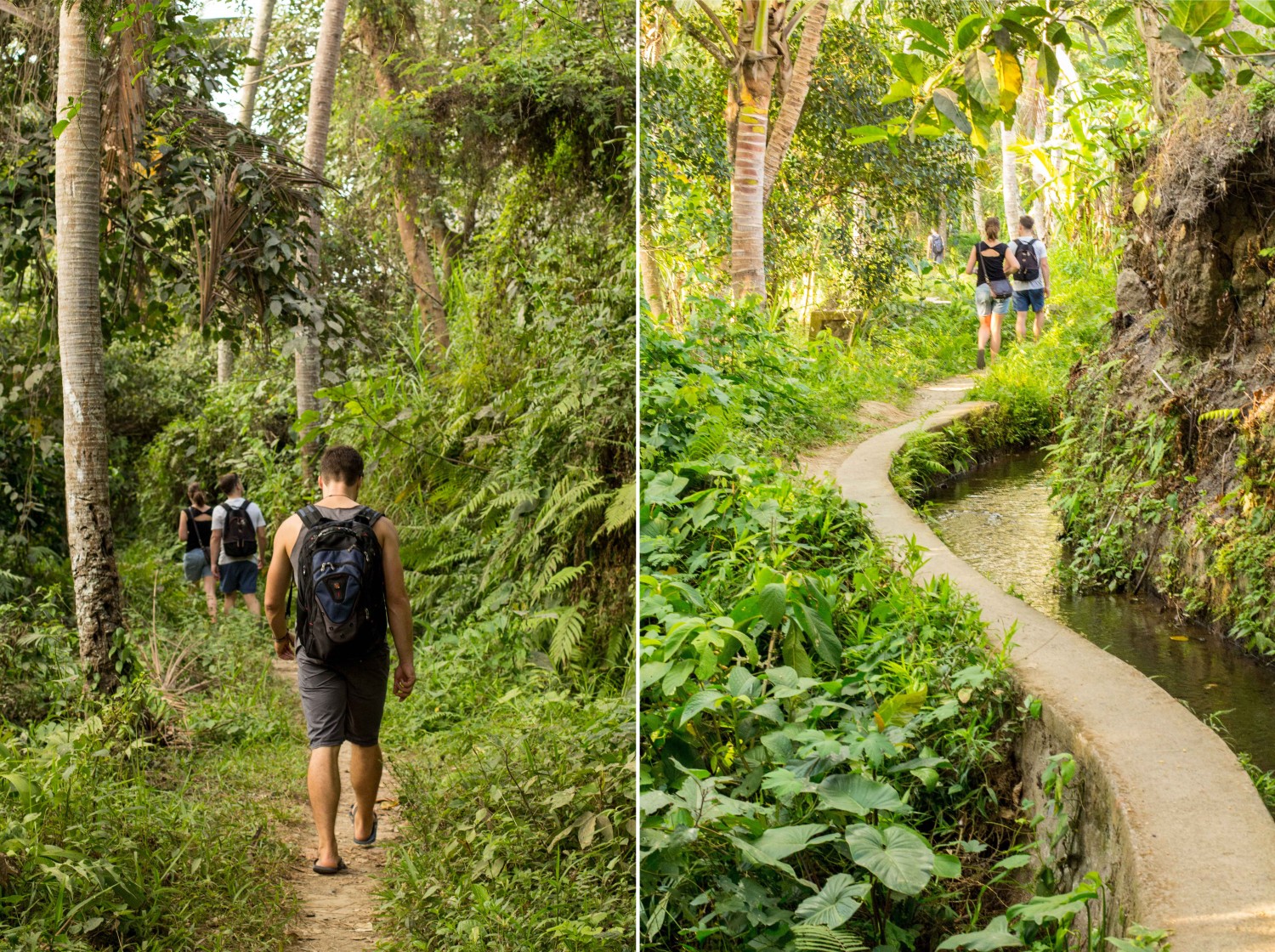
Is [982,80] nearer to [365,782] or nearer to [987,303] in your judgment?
[987,303]

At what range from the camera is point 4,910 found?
5.21 feet

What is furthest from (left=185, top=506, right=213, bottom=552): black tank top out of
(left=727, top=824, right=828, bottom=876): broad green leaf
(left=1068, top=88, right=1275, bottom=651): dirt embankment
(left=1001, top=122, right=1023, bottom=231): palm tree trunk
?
(left=1068, top=88, right=1275, bottom=651): dirt embankment

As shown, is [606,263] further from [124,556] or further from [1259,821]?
[1259,821]

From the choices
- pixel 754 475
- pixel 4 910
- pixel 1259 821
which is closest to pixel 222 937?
pixel 4 910

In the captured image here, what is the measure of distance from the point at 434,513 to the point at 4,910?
6.94 feet

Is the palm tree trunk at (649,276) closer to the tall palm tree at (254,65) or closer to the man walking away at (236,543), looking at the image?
the tall palm tree at (254,65)

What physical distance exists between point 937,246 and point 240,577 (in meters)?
1.83

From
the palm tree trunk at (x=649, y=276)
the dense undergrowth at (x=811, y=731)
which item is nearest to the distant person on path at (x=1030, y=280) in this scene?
the dense undergrowth at (x=811, y=731)

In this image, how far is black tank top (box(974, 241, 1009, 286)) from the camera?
2.58 meters

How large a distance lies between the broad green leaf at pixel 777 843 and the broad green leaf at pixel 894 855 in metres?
0.08

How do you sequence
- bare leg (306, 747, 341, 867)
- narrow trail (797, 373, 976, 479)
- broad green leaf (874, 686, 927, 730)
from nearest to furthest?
bare leg (306, 747, 341, 867) → broad green leaf (874, 686, 927, 730) → narrow trail (797, 373, 976, 479)

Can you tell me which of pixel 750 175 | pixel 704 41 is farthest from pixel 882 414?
pixel 704 41

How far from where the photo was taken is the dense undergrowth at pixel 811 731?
2.03 meters

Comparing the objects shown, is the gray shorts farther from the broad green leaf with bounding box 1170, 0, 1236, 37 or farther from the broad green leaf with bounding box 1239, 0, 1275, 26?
the broad green leaf with bounding box 1239, 0, 1275, 26
